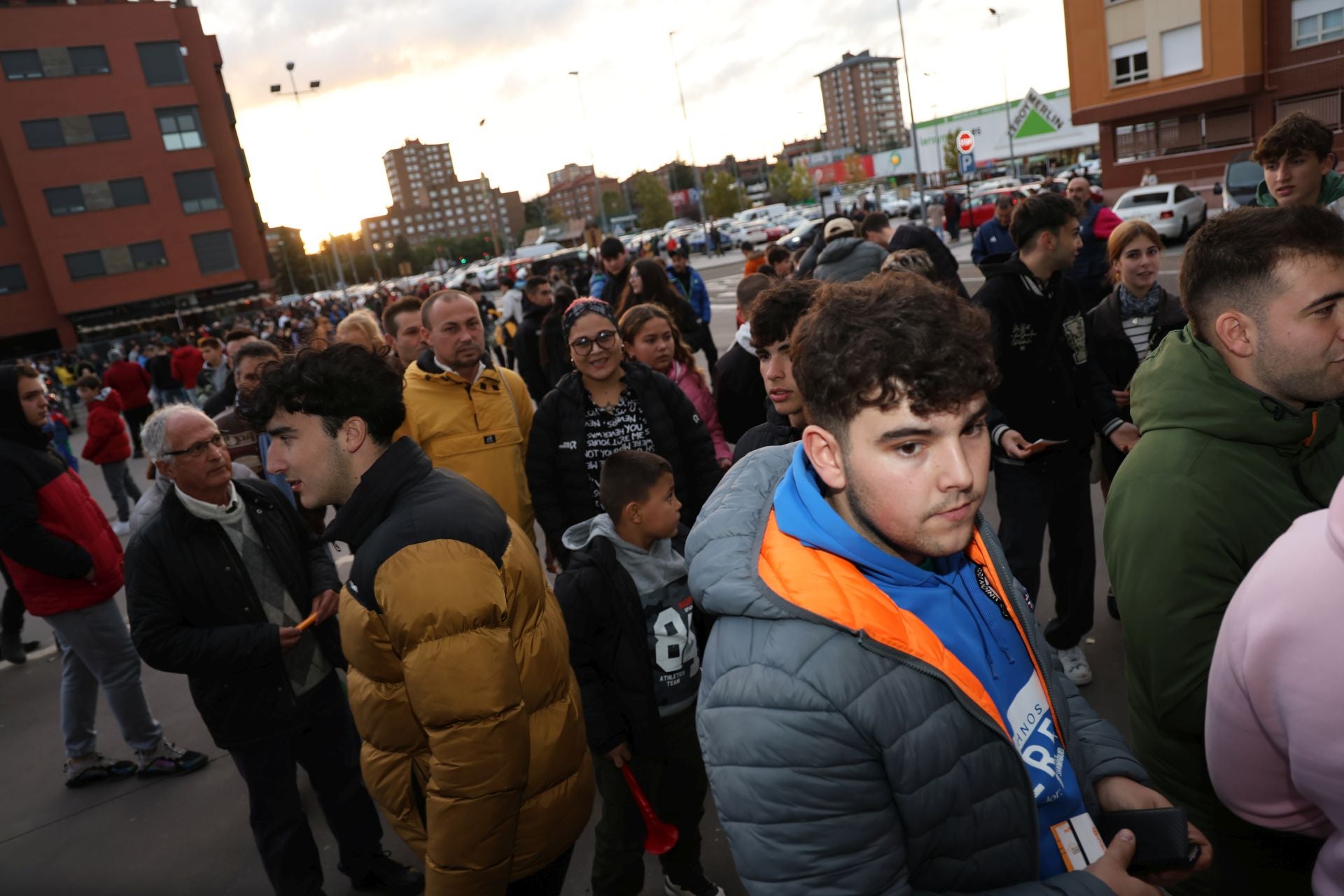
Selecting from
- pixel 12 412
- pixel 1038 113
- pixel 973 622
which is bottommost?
pixel 973 622

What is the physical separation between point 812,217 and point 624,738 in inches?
1928

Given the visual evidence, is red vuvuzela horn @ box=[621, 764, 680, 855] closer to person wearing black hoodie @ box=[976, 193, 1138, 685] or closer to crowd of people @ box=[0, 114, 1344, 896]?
crowd of people @ box=[0, 114, 1344, 896]

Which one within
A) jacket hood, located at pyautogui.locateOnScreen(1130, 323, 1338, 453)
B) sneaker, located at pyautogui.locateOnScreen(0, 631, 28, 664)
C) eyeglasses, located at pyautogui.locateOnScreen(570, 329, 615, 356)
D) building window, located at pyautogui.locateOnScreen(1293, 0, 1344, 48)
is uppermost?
building window, located at pyautogui.locateOnScreen(1293, 0, 1344, 48)

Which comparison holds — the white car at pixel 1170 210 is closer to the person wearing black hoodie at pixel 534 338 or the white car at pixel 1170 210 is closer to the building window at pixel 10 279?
the person wearing black hoodie at pixel 534 338

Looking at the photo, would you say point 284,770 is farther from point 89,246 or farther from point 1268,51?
point 89,246

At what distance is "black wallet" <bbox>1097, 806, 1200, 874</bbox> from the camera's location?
1454 millimetres

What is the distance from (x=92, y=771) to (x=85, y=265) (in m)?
43.5

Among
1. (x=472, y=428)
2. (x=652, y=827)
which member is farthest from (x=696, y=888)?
(x=472, y=428)

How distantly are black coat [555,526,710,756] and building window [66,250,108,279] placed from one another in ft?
151

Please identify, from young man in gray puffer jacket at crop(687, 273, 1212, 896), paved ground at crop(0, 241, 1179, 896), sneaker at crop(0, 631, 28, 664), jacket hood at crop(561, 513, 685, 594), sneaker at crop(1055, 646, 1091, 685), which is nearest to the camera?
young man in gray puffer jacket at crop(687, 273, 1212, 896)

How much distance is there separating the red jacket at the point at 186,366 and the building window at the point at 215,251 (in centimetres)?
3126

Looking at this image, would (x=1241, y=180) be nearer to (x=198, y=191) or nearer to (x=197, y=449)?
(x=197, y=449)

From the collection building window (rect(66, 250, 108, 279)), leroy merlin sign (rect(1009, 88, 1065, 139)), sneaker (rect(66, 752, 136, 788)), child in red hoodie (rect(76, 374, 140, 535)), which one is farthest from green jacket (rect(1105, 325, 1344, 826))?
building window (rect(66, 250, 108, 279))

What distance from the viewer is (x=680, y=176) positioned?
119375 millimetres
